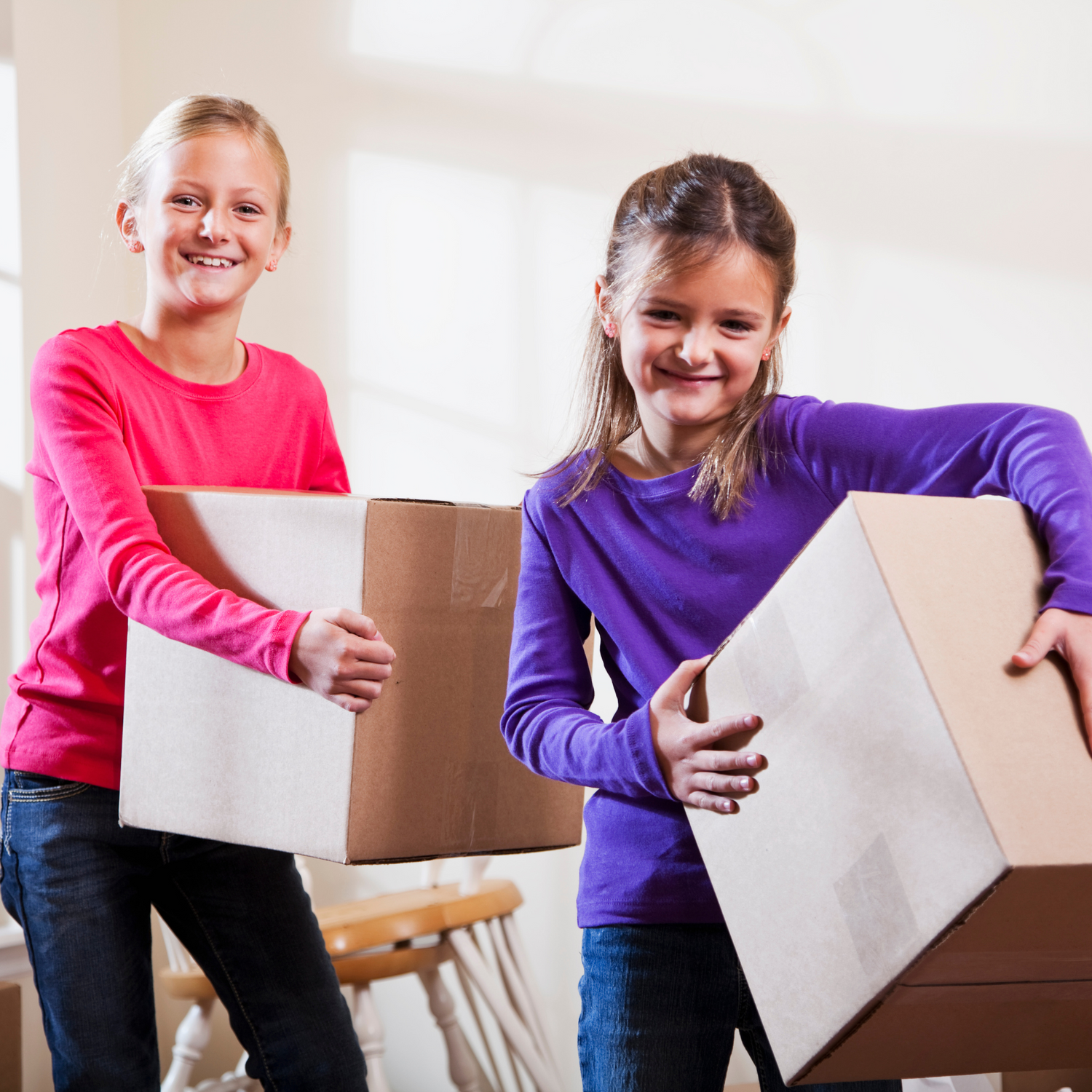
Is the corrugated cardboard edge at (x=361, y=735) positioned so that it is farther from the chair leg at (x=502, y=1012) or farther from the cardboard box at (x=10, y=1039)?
the cardboard box at (x=10, y=1039)

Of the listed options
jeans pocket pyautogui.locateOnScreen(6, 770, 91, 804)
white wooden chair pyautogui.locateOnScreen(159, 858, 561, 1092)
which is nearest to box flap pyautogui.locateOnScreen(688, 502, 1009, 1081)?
jeans pocket pyautogui.locateOnScreen(6, 770, 91, 804)

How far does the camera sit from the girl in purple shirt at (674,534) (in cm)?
78

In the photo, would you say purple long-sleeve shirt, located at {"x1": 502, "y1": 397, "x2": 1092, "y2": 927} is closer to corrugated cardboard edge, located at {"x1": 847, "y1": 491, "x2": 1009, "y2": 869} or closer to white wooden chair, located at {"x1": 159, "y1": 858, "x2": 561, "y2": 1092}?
corrugated cardboard edge, located at {"x1": 847, "y1": 491, "x2": 1009, "y2": 869}

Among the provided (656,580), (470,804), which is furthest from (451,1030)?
(656,580)

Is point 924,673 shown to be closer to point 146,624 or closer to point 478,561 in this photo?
point 478,561

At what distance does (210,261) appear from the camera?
105 centimetres

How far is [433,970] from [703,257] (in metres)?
1.33

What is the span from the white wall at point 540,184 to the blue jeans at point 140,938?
3.14 ft

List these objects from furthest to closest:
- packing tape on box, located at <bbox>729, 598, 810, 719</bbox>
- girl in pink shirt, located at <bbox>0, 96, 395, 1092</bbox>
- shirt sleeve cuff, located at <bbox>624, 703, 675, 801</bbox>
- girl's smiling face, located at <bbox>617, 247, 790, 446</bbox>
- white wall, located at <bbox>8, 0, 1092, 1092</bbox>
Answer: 1. white wall, located at <bbox>8, 0, 1092, 1092</bbox>
2. girl in pink shirt, located at <bbox>0, 96, 395, 1092</bbox>
3. girl's smiling face, located at <bbox>617, 247, 790, 446</bbox>
4. shirt sleeve cuff, located at <bbox>624, 703, 675, 801</bbox>
5. packing tape on box, located at <bbox>729, 598, 810, 719</bbox>

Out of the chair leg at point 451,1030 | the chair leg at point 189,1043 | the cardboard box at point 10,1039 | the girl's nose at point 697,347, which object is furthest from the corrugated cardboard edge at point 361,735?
the cardboard box at point 10,1039

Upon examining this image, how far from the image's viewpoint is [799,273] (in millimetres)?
1751

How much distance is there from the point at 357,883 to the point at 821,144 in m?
1.55

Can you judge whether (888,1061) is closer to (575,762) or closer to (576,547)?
(575,762)

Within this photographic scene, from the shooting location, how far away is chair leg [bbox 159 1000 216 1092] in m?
1.77
